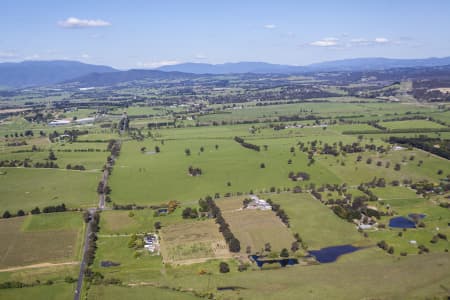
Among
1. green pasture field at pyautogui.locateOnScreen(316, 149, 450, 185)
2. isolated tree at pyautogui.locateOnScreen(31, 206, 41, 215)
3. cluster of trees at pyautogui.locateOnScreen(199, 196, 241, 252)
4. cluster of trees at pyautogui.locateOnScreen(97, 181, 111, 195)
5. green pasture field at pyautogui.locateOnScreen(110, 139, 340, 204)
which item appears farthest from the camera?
green pasture field at pyautogui.locateOnScreen(316, 149, 450, 185)

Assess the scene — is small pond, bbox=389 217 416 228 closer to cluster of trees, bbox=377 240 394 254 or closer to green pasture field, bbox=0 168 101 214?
cluster of trees, bbox=377 240 394 254

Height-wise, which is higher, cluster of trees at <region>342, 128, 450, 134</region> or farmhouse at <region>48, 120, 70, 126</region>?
farmhouse at <region>48, 120, 70, 126</region>

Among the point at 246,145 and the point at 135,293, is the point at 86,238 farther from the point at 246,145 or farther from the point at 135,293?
the point at 246,145

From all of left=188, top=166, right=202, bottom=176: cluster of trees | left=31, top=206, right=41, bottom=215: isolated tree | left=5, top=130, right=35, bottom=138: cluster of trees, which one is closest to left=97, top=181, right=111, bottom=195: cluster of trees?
left=31, top=206, right=41, bottom=215: isolated tree

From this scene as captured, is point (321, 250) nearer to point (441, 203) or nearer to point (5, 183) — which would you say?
point (441, 203)

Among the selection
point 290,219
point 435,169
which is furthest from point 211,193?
point 435,169

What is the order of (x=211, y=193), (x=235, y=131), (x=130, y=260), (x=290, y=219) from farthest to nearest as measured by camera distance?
(x=235, y=131)
(x=211, y=193)
(x=290, y=219)
(x=130, y=260)

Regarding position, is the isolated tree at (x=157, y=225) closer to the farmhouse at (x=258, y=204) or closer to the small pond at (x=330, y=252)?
the farmhouse at (x=258, y=204)

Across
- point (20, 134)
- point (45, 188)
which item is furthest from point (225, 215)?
point (20, 134)
